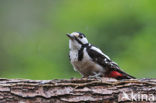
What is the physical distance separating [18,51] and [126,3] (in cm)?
301

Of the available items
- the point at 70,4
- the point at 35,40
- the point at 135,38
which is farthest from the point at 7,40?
the point at 135,38

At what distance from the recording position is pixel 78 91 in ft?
18.3

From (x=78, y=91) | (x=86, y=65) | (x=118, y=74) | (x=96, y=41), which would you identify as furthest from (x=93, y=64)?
(x=96, y=41)

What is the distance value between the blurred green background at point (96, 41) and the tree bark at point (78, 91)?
8.54ft

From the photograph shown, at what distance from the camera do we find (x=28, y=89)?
5.58 m

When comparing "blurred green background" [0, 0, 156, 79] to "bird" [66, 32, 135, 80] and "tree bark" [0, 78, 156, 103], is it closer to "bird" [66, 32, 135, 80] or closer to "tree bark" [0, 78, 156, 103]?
"bird" [66, 32, 135, 80]

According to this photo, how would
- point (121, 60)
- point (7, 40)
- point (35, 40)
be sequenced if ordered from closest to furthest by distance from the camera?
point (121, 60) → point (35, 40) → point (7, 40)

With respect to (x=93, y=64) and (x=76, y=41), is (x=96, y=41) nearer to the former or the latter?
(x=76, y=41)

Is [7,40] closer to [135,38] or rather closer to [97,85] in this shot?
[135,38]

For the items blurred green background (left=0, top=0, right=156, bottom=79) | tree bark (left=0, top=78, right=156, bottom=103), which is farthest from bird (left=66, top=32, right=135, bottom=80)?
blurred green background (left=0, top=0, right=156, bottom=79)

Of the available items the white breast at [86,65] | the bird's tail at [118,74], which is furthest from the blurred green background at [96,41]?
the white breast at [86,65]

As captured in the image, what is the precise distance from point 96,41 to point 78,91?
4095 millimetres

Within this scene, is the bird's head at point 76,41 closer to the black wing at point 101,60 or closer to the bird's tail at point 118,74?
the black wing at point 101,60

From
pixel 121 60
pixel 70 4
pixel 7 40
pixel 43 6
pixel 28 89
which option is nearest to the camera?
pixel 28 89
